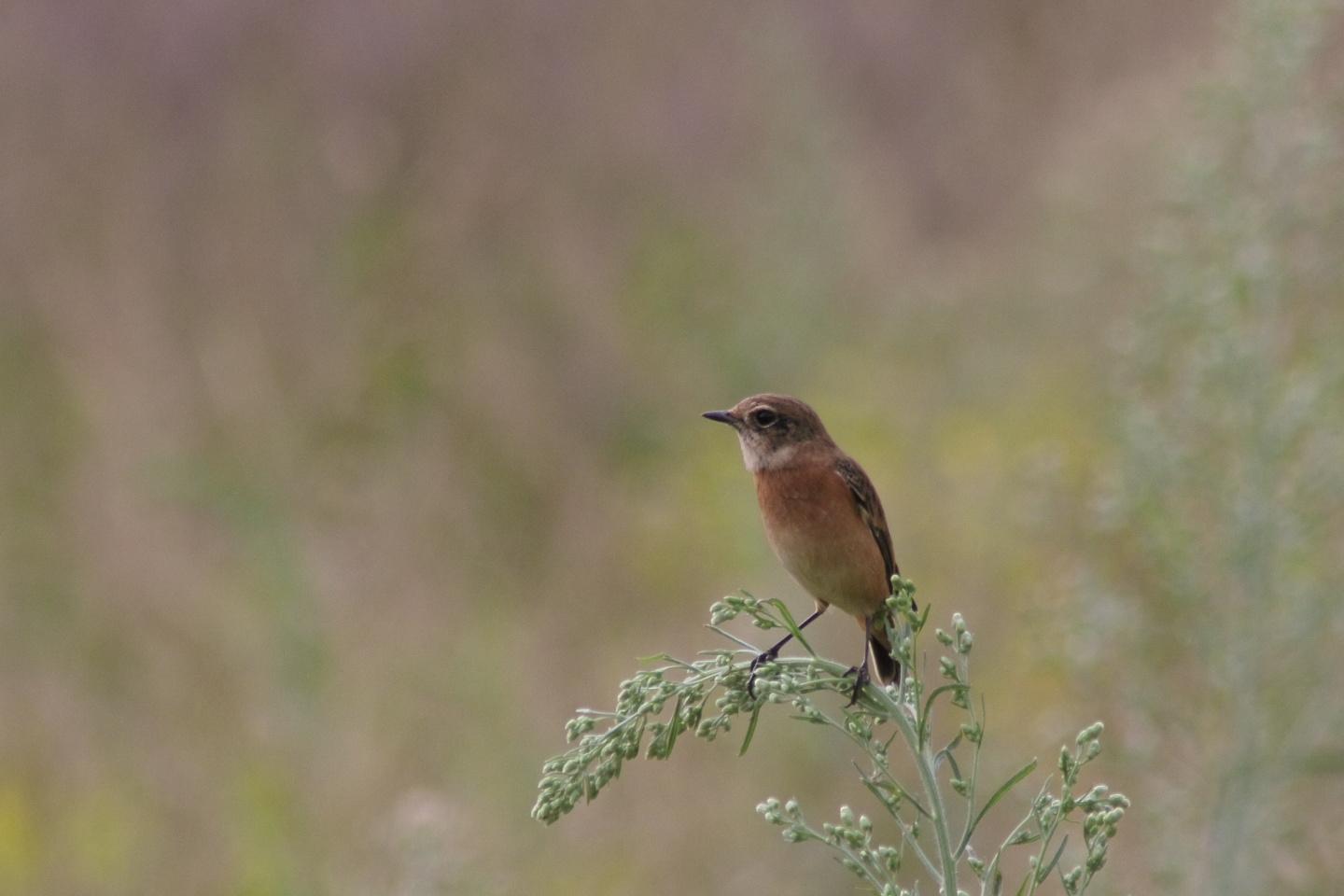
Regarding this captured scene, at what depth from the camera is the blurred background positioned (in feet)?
17.7

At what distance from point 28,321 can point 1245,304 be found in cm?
928

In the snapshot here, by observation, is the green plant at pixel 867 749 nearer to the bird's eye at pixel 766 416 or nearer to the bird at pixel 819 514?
the bird at pixel 819 514

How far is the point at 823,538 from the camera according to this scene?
14.4 ft

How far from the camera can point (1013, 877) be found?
6.45 metres

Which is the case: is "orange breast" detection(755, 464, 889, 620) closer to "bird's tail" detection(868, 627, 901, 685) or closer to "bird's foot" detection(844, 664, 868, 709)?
"bird's tail" detection(868, 627, 901, 685)

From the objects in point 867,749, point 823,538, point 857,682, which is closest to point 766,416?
point 823,538

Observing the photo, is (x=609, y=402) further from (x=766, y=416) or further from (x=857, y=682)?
(x=857, y=682)

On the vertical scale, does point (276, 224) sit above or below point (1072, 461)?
above

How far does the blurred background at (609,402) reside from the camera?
5398 millimetres

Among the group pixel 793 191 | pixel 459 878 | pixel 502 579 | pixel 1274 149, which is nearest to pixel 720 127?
pixel 793 191

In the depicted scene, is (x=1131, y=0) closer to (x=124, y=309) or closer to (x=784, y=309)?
(x=784, y=309)

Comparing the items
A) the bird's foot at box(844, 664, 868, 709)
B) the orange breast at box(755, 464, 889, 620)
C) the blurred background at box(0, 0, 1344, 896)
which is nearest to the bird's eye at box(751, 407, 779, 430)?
the orange breast at box(755, 464, 889, 620)

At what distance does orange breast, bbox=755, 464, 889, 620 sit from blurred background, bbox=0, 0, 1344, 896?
123 centimetres

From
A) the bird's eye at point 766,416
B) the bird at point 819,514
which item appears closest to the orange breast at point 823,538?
the bird at point 819,514
